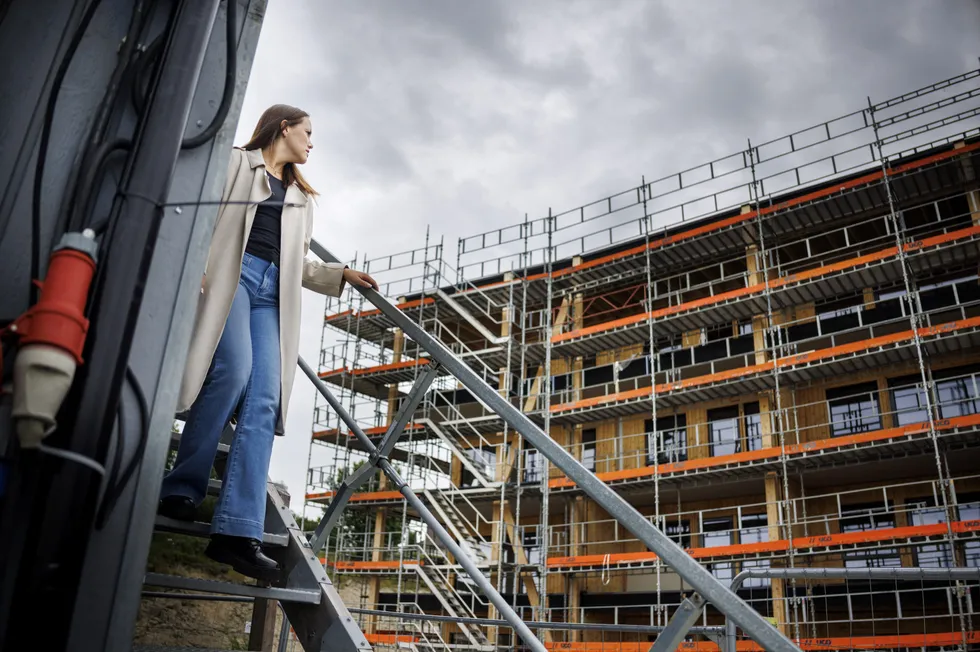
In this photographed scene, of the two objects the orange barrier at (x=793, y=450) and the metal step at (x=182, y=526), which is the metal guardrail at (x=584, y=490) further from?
the orange barrier at (x=793, y=450)

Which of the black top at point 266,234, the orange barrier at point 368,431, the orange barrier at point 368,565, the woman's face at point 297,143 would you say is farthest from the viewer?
the orange barrier at point 368,431

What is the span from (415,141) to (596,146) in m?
6.11

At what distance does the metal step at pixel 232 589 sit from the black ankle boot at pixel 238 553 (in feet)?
0.17

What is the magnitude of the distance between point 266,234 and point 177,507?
86 centimetres

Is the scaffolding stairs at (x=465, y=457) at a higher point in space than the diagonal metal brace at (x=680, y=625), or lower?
higher

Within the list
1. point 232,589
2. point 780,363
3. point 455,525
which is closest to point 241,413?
point 232,589

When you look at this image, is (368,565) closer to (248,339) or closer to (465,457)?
(465,457)

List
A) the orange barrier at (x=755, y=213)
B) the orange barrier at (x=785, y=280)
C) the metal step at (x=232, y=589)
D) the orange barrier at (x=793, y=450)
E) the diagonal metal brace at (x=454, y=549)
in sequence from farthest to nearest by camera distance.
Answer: the orange barrier at (x=755, y=213)
the orange barrier at (x=785, y=280)
the orange barrier at (x=793, y=450)
the diagonal metal brace at (x=454, y=549)
the metal step at (x=232, y=589)

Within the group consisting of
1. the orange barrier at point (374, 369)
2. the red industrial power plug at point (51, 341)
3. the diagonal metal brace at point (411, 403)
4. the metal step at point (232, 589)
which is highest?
the orange barrier at point (374, 369)

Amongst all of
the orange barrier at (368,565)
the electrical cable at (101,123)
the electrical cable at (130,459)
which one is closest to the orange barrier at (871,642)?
the orange barrier at (368,565)

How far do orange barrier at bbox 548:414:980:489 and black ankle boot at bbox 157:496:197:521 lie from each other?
1493 centimetres

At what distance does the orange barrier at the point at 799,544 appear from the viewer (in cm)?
1373

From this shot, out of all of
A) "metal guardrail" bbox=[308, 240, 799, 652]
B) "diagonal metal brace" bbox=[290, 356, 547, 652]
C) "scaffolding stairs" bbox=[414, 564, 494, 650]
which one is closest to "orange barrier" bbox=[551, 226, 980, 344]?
"scaffolding stairs" bbox=[414, 564, 494, 650]

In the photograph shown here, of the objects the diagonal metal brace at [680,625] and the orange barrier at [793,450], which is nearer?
the diagonal metal brace at [680,625]
